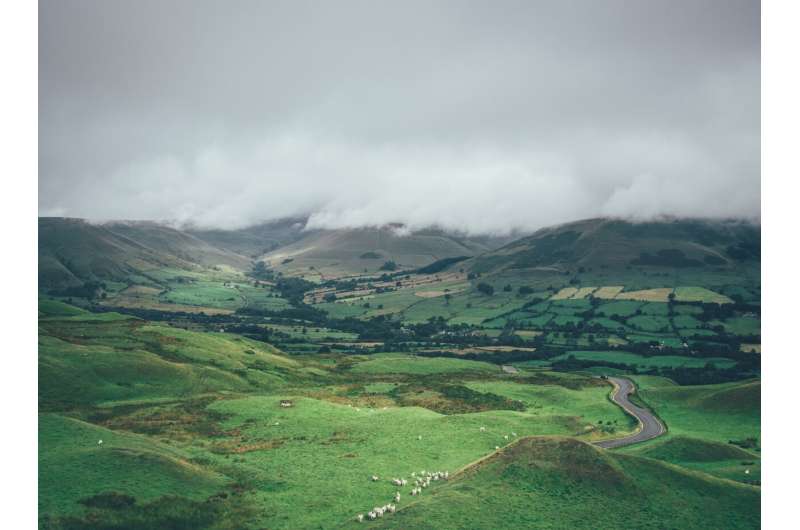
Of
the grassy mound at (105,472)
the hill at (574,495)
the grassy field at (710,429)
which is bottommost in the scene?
the grassy field at (710,429)

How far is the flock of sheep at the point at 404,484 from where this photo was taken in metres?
32.8

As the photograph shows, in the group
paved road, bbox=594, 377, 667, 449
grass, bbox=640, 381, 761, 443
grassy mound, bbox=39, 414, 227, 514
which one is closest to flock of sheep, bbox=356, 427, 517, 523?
grassy mound, bbox=39, 414, 227, 514

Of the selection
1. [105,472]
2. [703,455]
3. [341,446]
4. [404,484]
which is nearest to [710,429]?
[703,455]

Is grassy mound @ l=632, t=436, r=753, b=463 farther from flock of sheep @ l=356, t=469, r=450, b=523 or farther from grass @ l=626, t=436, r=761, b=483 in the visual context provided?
flock of sheep @ l=356, t=469, r=450, b=523

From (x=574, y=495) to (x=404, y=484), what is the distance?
12.5 meters

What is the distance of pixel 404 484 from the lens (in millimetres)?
39688

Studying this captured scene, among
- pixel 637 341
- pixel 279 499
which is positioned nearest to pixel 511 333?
pixel 637 341

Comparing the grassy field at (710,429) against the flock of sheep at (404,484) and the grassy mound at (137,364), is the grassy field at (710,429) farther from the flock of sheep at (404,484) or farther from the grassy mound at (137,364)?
the grassy mound at (137,364)

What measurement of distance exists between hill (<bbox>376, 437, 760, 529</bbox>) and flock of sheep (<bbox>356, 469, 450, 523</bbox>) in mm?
1216

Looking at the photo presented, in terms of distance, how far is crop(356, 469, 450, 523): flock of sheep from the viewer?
108 feet

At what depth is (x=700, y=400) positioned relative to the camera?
84375 mm

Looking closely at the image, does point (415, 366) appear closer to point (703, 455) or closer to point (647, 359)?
point (647, 359)

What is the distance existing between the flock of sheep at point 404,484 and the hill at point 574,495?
122 cm

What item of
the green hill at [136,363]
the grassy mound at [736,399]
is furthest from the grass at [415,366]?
the grassy mound at [736,399]
